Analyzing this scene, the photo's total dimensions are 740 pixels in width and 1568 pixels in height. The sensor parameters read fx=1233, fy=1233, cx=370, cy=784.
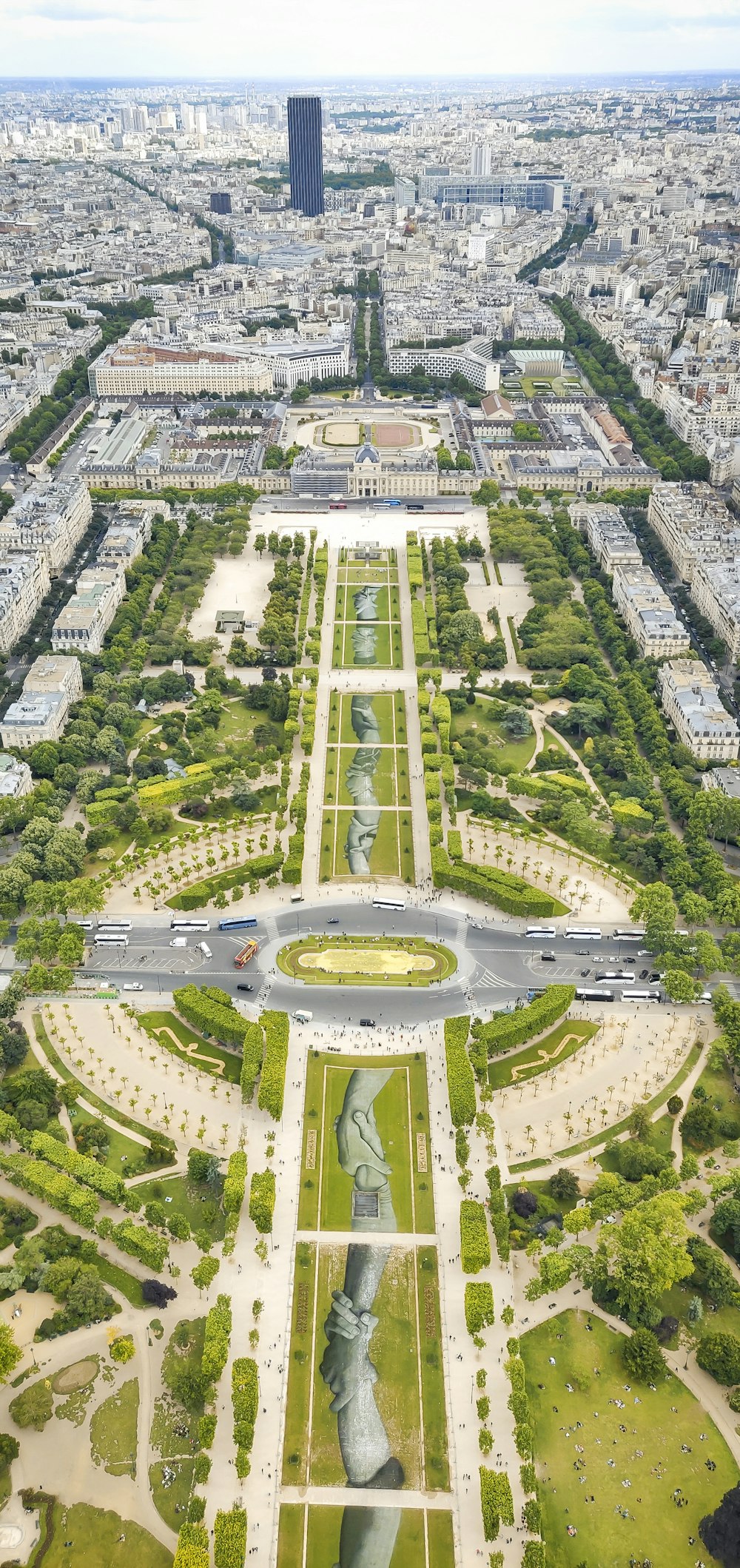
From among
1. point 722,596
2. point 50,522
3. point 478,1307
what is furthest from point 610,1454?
point 50,522

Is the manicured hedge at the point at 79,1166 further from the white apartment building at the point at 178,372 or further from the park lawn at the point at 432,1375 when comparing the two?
the white apartment building at the point at 178,372

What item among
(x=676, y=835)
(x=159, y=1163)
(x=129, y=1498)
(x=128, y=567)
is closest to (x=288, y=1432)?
(x=129, y=1498)

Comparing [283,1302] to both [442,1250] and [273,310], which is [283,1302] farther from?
[273,310]

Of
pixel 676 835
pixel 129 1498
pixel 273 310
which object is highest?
pixel 273 310

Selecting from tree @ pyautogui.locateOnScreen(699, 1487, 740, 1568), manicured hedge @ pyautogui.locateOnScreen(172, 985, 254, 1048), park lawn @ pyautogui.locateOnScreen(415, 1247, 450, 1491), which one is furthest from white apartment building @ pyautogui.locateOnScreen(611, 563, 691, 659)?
tree @ pyautogui.locateOnScreen(699, 1487, 740, 1568)

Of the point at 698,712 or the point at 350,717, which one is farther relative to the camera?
the point at 350,717

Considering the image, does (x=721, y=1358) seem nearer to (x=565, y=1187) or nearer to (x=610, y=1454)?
(x=610, y=1454)

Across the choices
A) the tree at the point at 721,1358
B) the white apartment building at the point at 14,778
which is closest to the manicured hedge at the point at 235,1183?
the tree at the point at 721,1358
